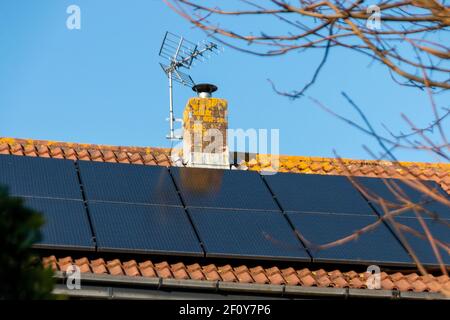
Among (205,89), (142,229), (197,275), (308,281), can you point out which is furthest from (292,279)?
(205,89)

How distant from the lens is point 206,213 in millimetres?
11695

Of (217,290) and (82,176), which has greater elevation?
(82,176)

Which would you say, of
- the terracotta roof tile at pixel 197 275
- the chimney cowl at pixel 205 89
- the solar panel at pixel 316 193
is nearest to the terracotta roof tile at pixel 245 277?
the terracotta roof tile at pixel 197 275

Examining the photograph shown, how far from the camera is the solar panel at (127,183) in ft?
38.4

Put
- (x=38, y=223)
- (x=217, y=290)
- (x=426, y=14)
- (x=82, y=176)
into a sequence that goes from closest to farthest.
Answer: (x=38, y=223) → (x=426, y=14) → (x=217, y=290) → (x=82, y=176)

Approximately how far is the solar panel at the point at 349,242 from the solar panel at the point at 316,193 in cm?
19

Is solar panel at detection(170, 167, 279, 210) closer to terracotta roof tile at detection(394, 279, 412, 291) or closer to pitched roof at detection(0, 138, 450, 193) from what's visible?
pitched roof at detection(0, 138, 450, 193)

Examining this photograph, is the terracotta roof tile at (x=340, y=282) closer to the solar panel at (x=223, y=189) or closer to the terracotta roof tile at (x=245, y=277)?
the terracotta roof tile at (x=245, y=277)

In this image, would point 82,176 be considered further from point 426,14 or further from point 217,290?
point 426,14

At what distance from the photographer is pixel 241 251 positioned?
1101cm

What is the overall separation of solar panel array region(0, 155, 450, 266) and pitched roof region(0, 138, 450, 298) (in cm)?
17

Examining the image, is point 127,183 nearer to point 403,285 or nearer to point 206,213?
point 206,213
